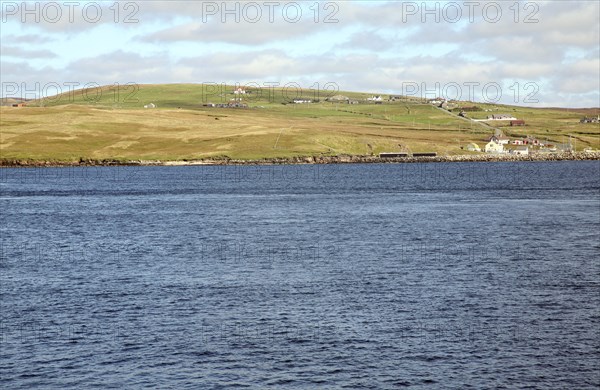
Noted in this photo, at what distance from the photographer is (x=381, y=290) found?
6391cm

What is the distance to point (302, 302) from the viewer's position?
196 ft

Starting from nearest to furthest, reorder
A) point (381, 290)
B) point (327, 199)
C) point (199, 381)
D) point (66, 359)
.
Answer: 1. point (199, 381)
2. point (66, 359)
3. point (381, 290)
4. point (327, 199)

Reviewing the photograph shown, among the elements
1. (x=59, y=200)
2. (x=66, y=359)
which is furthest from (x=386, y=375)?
(x=59, y=200)

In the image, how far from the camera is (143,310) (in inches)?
2270

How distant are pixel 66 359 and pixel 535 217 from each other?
85.4 metres

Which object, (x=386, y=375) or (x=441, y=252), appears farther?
(x=441, y=252)

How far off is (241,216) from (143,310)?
67.4 meters

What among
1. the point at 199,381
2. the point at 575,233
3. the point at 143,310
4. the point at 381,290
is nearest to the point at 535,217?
the point at 575,233

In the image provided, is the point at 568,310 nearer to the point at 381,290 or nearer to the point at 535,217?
the point at 381,290

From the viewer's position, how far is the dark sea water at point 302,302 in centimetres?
4484

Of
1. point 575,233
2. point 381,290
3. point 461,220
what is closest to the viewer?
point 381,290

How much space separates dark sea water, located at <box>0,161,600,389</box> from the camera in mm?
44844

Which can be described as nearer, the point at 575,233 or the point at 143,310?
the point at 143,310

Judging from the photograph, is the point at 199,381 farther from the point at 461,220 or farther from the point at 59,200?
the point at 59,200
